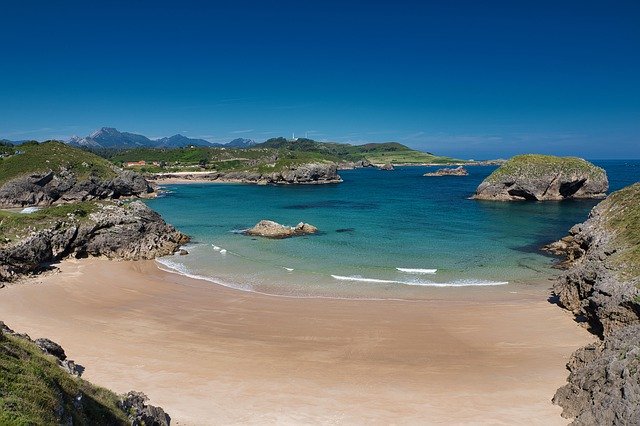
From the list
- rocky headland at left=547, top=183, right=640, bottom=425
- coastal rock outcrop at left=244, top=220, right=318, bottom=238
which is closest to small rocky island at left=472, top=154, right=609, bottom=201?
coastal rock outcrop at left=244, top=220, right=318, bottom=238

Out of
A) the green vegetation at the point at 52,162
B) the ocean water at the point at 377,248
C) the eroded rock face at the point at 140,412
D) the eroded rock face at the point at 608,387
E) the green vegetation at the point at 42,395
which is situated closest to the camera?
the green vegetation at the point at 42,395

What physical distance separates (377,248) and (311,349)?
876 inches

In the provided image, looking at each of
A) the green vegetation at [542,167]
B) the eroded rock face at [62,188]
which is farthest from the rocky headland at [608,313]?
the eroded rock face at [62,188]

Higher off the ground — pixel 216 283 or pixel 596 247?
pixel 596 247

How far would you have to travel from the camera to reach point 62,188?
8400 centimetres

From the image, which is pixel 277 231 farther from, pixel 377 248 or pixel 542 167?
pixel 542 167

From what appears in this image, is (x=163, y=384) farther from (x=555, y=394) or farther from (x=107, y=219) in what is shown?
(x=107, y=219)

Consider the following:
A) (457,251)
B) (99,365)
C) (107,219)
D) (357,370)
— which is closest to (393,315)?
(357,370)

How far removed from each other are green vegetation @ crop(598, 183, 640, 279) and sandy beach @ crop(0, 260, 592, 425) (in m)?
3.79

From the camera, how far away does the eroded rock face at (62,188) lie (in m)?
76.8

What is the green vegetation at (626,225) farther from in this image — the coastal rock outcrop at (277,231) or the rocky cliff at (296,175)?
the rocky cliff at (296,175)

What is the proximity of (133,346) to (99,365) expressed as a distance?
2.16 metres

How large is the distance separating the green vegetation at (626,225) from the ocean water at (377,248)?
19.4ft

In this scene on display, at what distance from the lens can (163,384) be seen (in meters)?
15.5
